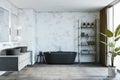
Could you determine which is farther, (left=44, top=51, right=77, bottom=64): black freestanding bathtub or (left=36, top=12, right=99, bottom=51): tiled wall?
(left=36, top=12, right=99, bottom=51): tiled wall

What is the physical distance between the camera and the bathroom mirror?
675cm

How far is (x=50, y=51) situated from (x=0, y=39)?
4.09m

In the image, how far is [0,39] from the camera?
21.5ft

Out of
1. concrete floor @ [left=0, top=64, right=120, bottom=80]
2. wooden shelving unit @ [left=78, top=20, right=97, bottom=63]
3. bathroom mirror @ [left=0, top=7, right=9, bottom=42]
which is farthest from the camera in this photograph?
wooden shelving unit @ [left=78, top=20, right=97, bottom=63]

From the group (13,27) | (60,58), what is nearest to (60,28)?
(60,58)

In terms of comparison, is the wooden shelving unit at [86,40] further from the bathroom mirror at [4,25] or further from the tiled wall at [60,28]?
the bathroom mirror at [4,25]

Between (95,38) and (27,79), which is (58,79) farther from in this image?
(95,38)

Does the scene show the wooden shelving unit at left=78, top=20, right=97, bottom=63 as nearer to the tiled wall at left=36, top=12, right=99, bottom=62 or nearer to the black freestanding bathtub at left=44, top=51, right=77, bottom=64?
the tiled wall at left=36, top=12, right=99, bottom=62

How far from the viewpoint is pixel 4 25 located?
23.2 feet

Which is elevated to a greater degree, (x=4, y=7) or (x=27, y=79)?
(x=4, y=7)

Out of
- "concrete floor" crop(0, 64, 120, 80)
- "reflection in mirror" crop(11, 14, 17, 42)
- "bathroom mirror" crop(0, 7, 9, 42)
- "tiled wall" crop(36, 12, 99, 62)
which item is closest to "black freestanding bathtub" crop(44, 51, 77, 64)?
"tiled wall" crop(36, 12, 99, 62)

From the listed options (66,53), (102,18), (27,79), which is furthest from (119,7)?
(27,79)

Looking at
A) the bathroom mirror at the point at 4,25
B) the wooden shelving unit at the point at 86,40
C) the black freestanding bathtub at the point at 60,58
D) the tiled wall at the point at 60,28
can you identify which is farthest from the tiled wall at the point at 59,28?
the bathroom mirror at the point at 4,25

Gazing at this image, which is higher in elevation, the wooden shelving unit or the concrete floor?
the wooden shelving unit
